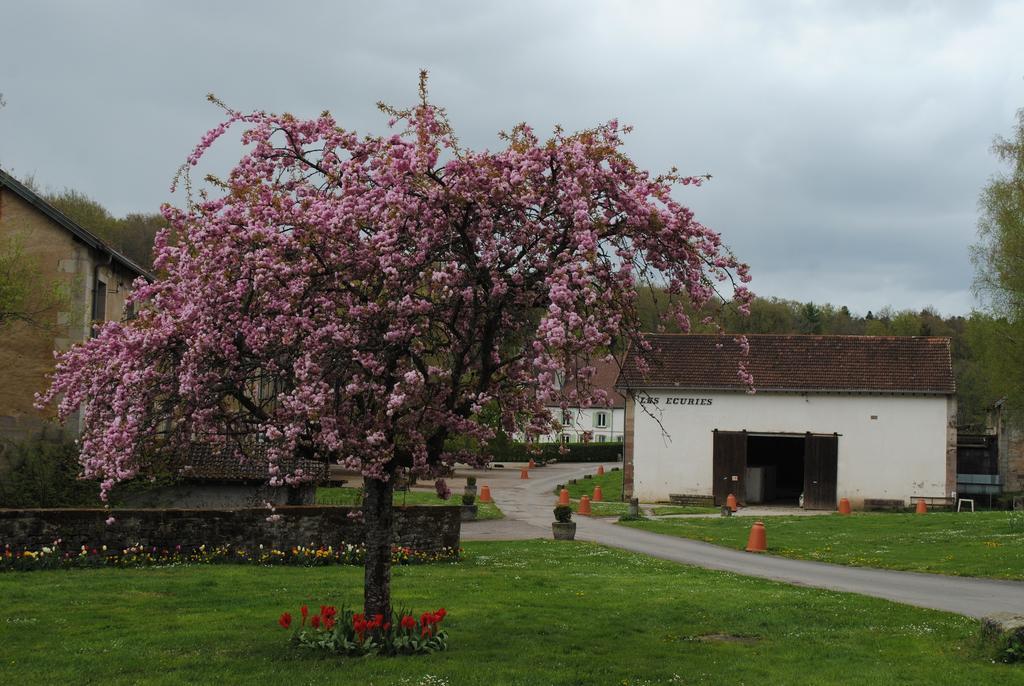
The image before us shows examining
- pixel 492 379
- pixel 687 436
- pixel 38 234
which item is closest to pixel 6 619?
pixel 492 379

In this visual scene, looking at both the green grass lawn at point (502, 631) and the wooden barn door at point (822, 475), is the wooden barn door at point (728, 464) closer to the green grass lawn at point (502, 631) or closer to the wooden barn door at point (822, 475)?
the wooden barn door at point (822, 475)

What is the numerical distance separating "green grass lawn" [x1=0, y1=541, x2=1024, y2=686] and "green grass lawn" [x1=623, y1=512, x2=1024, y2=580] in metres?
5.48

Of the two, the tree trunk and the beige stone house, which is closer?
the tree trunk

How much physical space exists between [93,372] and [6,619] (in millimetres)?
4702

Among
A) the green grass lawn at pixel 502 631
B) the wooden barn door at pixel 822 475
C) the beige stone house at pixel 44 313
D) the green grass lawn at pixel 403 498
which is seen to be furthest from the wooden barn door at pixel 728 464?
the beige stone house at pixel 44 313

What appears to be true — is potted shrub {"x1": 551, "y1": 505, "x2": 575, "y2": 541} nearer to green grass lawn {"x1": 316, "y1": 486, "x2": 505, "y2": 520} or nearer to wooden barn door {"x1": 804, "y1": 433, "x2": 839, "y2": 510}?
green grass lawn {"x1": 316, "y1": 486, "x2": 505, "y2": 520}

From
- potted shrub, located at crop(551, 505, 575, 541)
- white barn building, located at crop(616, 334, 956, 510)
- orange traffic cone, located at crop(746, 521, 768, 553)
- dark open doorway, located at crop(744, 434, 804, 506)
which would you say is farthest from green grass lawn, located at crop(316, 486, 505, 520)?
dark open doorway, located at crop(744, 434, 804, 506)

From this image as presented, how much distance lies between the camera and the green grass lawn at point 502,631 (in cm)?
1129

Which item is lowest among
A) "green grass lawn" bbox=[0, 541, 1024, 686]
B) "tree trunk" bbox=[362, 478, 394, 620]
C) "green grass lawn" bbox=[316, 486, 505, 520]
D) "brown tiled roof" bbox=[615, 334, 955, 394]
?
"green grass lawn" bbox=[316, 486, 505, 520]

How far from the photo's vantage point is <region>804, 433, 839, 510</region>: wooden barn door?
4099 centimetres

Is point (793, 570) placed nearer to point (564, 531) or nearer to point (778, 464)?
point (564, 531)

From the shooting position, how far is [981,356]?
152 ft

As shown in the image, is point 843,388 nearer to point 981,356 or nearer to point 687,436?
point 687,436

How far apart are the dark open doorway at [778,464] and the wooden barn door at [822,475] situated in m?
2.82
